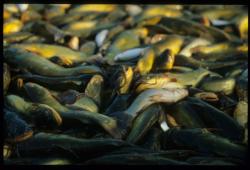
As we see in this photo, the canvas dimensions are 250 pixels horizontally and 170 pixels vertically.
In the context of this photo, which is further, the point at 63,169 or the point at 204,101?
the point at 204,101

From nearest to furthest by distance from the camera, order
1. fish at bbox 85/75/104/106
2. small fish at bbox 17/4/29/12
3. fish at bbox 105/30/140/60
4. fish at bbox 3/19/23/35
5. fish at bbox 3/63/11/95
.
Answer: fish at bbox 85/75/104/106
fish at bbox 3/63/11/95
fish at bbox 105/30/140/60
fish at bbox 3/19/23/35
small fish at bbox 17/4/29/12

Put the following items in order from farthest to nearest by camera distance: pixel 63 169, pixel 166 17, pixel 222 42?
pixel 166 17 → pixel 222 42 → pixel 63 169

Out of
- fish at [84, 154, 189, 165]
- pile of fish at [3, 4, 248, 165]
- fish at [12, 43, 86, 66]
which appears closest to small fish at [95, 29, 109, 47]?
pile of fish at [3, 4, 248, 165]

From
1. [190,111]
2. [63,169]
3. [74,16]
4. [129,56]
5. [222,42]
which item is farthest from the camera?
[74,16]

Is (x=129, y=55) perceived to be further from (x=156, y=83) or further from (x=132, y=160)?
(x=132, y=160)

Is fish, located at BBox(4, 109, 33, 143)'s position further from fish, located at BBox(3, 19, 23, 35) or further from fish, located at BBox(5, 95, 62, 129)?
fish, located at BBox(3, 19, 23, 35)

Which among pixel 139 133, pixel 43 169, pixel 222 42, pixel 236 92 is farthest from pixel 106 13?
pixel 43 169

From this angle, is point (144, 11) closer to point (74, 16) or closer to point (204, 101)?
point (74, 16)

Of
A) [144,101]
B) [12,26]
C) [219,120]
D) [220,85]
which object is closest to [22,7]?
[12,26]
